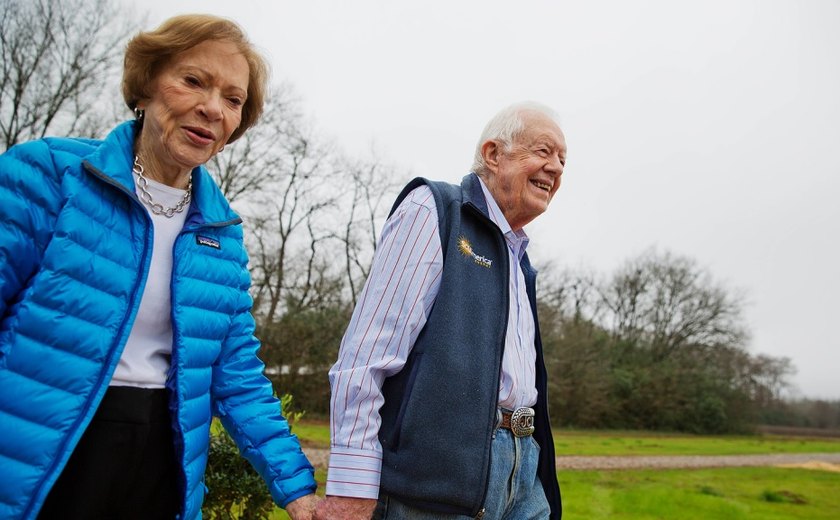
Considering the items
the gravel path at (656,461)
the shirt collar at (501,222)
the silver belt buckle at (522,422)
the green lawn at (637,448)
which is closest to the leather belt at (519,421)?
the silver belt buckle at (522,422)

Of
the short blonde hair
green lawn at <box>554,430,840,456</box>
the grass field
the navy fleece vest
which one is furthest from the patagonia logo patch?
green lawn at <box>554,430,840,456</box>

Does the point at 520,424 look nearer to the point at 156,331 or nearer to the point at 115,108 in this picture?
the point at 156,331

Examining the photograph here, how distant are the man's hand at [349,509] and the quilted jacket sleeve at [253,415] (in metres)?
0.19

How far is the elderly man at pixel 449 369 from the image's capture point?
6.75 ft

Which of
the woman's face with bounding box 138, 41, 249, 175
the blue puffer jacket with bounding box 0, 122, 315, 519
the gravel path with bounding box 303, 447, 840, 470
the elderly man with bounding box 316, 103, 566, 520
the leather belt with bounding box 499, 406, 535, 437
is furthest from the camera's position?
the gravel path with bounding box 303, 447, 840, 470

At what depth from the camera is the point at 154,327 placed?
2.03 meters

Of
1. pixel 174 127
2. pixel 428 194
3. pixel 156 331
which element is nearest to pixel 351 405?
pixel 156 331

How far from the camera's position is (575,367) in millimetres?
30328

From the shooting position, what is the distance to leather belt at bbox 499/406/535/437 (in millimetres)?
2371

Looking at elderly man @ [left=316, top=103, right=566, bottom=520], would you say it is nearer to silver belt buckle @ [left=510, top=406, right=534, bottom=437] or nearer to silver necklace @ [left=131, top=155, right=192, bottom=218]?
silver belt buckle @ [left=510, top=406, right=534, bottom=437]

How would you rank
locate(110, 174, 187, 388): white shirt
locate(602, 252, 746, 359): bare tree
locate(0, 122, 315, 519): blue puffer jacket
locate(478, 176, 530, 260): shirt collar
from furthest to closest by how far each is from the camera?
1. locate(602, 252, 746, 359): bare tree
2. locate(478, 176, 530, 260): shirt collar
3. locate(110, 174, 187, 388): white shirt
4. locate(0, 122, 315, 519): blue puffer jacket

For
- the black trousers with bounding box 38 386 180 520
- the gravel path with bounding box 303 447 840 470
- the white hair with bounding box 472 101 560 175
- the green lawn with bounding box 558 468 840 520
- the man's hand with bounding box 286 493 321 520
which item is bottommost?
the green lawn with bounding box 558 468 840 520

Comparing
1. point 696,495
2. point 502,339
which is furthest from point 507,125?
point 696,495

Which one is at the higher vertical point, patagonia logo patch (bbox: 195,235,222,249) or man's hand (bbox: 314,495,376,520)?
patagonia logo patch (bbox: 195,235,222,249)
